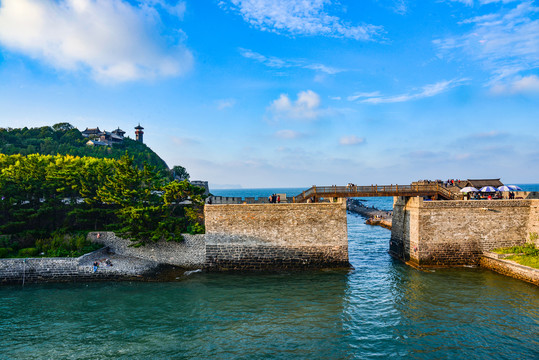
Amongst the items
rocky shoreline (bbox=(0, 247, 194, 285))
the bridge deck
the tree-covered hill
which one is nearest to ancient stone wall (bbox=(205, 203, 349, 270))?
the bridge deck

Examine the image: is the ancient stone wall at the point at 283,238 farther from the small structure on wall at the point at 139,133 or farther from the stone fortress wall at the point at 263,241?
the small structure on wall at the point at 139,133

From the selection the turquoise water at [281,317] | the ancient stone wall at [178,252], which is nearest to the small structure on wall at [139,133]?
the ancient stone wall at [178,252]

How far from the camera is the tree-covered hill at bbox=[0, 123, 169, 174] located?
232 feet

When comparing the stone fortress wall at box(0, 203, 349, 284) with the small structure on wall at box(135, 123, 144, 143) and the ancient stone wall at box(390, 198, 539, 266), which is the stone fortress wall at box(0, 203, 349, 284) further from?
the small structure on wall at box(135, 123, 144, 143)

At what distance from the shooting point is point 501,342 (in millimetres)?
15156

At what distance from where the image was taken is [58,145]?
7512 cm

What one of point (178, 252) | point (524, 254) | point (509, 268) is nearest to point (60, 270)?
point (178, 252)

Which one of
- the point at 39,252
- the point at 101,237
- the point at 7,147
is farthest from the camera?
the point at 7,147

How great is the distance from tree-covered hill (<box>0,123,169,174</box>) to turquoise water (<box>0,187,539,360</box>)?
50256 millimetres

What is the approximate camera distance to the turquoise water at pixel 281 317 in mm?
14820

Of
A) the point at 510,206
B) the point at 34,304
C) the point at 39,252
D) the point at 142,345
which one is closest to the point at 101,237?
the point at 39,252

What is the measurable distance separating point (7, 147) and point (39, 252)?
2325 inches

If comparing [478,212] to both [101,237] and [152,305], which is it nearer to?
[152,305]

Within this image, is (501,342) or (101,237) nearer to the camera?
(501,342)
